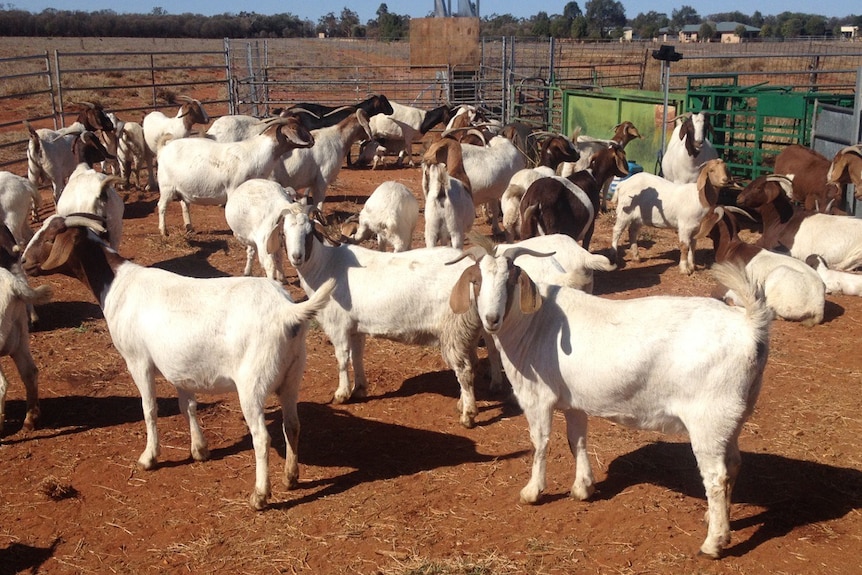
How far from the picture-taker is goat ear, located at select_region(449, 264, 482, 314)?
4980mm

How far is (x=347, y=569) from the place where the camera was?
458 cm

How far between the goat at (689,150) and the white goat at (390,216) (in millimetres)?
5303

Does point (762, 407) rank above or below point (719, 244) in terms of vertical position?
below

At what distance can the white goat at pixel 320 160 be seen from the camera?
1193cm

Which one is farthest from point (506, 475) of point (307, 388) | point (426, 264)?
point (307, 388)

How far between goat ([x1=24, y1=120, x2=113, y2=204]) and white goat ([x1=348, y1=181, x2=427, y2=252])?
17.6 feet

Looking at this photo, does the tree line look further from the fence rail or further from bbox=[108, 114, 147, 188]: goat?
bbox=[108, 114, 147, 188]: goat

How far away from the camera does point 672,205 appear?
34.3 feet

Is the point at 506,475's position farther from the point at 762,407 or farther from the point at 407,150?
the point at 407,150

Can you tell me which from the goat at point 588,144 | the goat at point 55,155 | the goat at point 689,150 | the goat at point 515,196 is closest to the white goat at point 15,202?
the goat at point 55,155

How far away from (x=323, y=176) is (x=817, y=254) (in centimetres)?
694

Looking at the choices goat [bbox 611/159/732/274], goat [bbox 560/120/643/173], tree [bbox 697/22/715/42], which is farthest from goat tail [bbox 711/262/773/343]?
tree [bbox 697/22/715/42]

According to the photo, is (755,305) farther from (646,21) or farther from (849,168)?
(646,21)

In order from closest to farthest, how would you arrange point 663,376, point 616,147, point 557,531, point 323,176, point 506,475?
point 663,376, point 557,531, point 506,475, point 616,147, point 323,176
